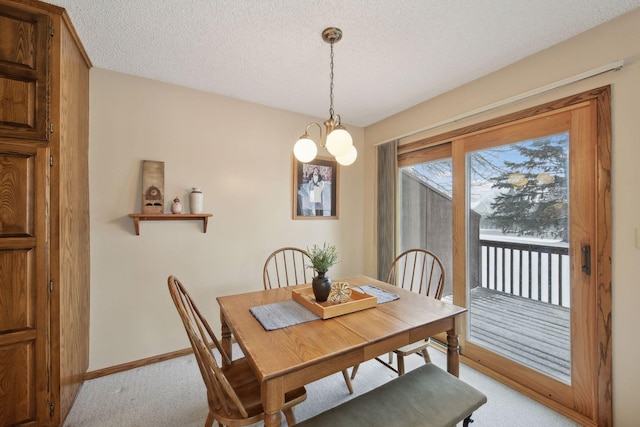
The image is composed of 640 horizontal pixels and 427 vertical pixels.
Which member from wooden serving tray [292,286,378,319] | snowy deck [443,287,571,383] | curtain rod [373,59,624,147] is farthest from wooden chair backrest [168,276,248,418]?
curtain rod [373,59,624,147]

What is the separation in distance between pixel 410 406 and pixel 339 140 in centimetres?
132

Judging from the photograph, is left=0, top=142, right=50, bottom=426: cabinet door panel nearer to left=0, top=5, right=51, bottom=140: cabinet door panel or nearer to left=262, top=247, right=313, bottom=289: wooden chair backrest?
left=0, top=5, right=51, bottom=140: cabinet door panel

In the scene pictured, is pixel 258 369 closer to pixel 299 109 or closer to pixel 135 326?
pixel 135 326

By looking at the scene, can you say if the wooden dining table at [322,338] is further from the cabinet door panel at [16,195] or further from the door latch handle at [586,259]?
the cabinet door panel at [16,195]

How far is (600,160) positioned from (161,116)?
3251 mm

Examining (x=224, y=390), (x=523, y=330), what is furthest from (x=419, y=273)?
(x=224, y=390)

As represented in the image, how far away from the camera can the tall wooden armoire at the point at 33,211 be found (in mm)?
1451

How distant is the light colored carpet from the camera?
1.71 metres

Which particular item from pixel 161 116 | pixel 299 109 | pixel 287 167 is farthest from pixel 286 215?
pixel 161 116

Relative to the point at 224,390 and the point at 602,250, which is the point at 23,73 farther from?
the point at 602,250

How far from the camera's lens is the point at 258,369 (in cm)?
99

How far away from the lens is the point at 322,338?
48.1 inches

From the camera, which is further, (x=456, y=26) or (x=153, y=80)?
(x=153, y=80)

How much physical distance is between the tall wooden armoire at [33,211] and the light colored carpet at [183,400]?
270mm
